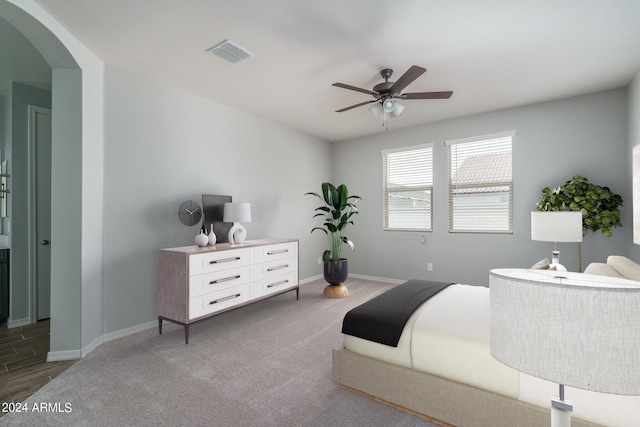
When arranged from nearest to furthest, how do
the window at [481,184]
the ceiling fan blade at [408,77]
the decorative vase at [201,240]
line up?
1. the ceiling fan blade at [408,77]
2. the decorative vase at [201,240]
3. the window at [481,184]

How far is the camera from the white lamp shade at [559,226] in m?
2.68

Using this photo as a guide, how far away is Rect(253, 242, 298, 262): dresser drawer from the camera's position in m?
3.64

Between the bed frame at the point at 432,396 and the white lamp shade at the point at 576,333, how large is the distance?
40.0 inches

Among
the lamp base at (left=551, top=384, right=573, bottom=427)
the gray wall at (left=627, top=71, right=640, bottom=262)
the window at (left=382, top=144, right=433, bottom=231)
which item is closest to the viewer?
the lamp base at (left=551, top=384, right=573, bottom=427)

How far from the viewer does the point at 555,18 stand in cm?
225

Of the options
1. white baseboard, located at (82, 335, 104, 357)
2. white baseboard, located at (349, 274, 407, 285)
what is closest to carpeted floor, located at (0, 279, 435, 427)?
white baseboard, located at (82, 335, 104, 357)

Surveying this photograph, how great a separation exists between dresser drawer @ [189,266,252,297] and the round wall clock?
30.6 inches

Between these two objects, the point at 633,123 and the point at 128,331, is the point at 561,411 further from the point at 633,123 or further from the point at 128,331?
the point at 633,123

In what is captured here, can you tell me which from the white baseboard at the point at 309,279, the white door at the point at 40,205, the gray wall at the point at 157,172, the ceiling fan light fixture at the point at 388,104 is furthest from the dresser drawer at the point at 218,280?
the ceiling fan light fixture at the point at 388,104

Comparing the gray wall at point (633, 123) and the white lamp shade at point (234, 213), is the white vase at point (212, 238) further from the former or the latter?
the gray wall at point (633, 123)

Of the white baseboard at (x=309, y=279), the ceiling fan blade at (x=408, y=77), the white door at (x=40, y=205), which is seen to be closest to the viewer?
the ceiling fan blade at (x=408, y=77)

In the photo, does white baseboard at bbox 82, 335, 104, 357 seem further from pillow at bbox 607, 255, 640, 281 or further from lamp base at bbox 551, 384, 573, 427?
pillow at bbox 607, 255, 640, 281

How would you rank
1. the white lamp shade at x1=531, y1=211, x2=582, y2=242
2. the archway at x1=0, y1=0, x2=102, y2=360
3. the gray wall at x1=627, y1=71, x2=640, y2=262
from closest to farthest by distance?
1. the archway at x1=0, y1=0, x2=102, y2=360
2. the white lamp shade at x1=531, y1=211, x2=582, y2=242
3. the gray wall at x1=627, y1=71, x2=640, y2=262

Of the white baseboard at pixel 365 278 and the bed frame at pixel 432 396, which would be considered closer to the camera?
the bed frame at pixel 432 396
